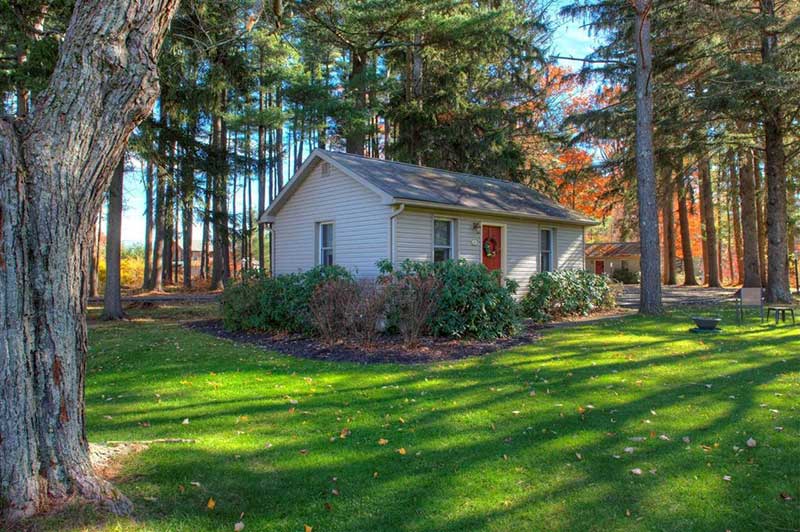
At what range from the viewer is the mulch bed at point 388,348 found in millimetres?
8070

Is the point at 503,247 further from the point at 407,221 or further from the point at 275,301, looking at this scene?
the point at 275,301

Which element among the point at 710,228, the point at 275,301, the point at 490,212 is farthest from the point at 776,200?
the point at 275,301

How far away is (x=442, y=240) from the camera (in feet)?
42.2

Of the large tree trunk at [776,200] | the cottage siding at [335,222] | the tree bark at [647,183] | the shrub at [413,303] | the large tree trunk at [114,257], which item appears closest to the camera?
the shrub at [413,303]

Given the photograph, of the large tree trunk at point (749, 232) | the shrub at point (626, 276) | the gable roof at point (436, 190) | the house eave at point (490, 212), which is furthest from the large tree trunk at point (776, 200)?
the shrub at point (626, 276)

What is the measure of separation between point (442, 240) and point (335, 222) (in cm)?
287

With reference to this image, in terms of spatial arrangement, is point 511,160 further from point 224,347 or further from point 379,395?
point 379,395

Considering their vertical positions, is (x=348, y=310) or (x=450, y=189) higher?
(x=450, y=189)

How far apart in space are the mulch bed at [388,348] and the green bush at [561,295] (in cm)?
238

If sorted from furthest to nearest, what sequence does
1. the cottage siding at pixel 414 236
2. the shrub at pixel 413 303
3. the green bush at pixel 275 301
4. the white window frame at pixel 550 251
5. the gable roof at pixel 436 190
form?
the white window frame at pixel 550 251 < the gable roof at pixel 436 190 < the cottage siding at pixel 414 236 < the green bush at pixel 275 301 < the shrub at pixel 413 303

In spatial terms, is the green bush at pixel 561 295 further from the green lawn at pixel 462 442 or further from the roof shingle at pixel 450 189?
the green lawn at pixel 462 442

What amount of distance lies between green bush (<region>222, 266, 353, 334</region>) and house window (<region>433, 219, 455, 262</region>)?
2.51 metres

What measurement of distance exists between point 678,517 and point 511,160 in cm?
1979

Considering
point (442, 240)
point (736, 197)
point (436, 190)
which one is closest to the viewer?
point (442, 240)
